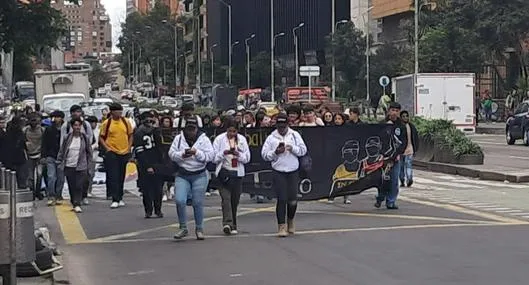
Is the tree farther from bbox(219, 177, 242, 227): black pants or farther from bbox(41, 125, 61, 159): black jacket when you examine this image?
bbox(219, 177, 242, 227): black pants

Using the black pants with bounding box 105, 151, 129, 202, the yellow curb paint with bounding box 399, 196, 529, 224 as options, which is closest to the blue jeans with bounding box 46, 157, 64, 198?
the black pants with bounding box 105, 151, 129, 202

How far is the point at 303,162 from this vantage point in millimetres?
14609

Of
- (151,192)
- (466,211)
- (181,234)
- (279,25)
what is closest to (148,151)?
(151,192)

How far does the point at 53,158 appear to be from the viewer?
19.9 metres

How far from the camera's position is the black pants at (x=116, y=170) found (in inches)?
738

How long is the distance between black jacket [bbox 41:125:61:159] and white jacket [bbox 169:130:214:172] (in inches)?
245

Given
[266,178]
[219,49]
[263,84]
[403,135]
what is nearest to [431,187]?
[403,135]

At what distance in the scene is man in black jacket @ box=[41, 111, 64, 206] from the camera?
19.8 meters

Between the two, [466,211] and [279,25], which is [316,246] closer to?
[466,211]

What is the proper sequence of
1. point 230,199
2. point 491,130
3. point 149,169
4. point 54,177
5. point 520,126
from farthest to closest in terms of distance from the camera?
point 491,130 → point 520,126 → point 54,177 → point 149,169 → point 230,199

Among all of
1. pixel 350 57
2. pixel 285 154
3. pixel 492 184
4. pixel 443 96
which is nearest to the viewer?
pixel 285 154

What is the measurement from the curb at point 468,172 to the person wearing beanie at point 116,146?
980 centimetres

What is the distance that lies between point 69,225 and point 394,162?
18.7ft

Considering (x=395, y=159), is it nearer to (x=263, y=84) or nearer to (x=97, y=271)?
(x=97, y=271)
